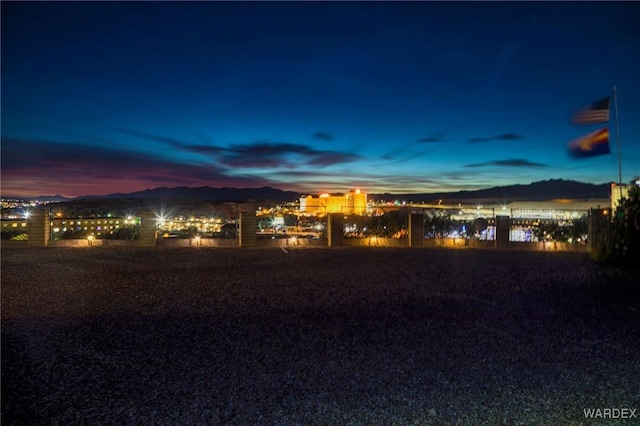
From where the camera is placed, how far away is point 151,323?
6059mm

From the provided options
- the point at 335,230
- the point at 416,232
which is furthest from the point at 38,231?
the point at 416,232

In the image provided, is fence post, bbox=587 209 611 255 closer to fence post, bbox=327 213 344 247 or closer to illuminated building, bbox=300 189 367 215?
fence post, bbox=327 213 344 247

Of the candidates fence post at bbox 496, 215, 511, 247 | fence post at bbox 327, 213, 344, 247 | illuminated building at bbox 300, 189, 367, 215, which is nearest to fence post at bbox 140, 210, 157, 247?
fence post at bbox 327, 213, 344, 247

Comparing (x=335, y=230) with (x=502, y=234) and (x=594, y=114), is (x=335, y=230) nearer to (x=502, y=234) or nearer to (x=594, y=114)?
(x=502, y=234)

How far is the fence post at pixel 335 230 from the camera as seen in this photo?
631 inches

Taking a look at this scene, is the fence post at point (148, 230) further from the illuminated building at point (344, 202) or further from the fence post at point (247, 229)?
the illuminated building at point (344, 202)

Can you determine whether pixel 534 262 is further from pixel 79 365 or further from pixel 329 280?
pixel 79 365

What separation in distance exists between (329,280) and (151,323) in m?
4.27

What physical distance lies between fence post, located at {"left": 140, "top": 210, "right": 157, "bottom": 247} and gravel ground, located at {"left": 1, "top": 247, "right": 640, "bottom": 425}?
530 cm

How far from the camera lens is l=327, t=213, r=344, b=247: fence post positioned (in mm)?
16031

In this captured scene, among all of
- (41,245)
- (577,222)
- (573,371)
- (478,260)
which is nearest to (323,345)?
(573,371)

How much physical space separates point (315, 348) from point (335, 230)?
11.1 metres

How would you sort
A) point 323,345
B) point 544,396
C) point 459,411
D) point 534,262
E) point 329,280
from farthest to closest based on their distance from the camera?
point 534,262 → point 329,280 → point 323,345 → point 544,396 → point 459,411

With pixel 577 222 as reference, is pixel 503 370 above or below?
below
